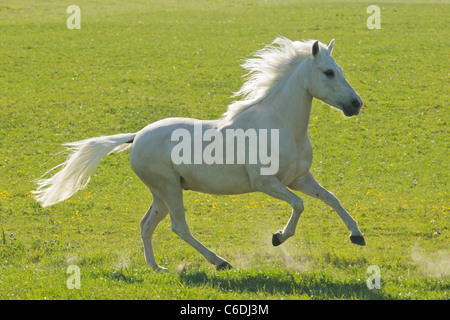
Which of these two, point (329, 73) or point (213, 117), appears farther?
point (213, 117)

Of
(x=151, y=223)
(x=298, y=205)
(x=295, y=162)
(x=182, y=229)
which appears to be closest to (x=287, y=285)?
→ (x=298, y=205)

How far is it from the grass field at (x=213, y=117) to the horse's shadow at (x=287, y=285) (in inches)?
1.0

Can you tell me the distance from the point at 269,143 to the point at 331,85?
1082 millimetres

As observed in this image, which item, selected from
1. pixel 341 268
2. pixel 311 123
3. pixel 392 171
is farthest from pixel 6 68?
pixel 341 268

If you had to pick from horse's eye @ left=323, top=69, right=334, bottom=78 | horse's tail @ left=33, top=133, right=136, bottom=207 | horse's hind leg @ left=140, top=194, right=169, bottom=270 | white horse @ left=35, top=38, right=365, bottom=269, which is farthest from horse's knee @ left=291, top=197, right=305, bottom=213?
horse's tail @ left=33, top=133, right=136, bottom=207

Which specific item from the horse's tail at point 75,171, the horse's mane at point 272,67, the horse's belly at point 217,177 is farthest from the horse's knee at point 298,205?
the horse's tail at point 75,171

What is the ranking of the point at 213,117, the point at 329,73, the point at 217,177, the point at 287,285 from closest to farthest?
the point at 287,285
the point at 329,73
the point at 217,177
the point at 213,117

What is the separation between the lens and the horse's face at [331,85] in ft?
25.5

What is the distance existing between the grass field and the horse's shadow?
0.08 feet

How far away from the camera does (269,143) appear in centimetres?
805

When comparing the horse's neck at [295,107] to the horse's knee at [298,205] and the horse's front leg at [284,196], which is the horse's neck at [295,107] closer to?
the horse's front leg at [284,196]

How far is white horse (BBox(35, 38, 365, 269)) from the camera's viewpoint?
790 cm

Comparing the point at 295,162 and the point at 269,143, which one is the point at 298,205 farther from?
the point at 269,143

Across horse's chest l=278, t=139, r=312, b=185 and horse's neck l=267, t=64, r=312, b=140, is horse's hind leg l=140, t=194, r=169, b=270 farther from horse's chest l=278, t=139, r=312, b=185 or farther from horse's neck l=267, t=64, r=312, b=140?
horse's neck l=267, t=64, r=312, b=140
